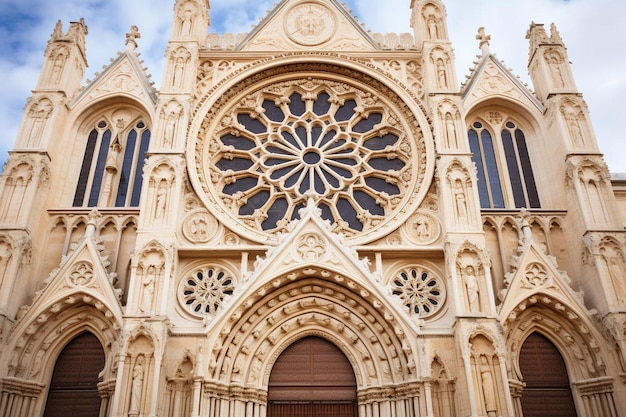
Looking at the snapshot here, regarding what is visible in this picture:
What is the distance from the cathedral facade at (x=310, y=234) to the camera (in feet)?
42.3

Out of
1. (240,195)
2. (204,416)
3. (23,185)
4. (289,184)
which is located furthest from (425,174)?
(23,185)

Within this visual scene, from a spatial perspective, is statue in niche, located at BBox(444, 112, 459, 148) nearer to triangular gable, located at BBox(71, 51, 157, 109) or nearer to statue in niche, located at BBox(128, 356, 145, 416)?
triangular gable, located at BBox(71, 51, 157, 109)

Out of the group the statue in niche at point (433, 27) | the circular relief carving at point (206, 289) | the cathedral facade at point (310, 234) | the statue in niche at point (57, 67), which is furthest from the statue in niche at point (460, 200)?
the statue in niche at point (57, 67)

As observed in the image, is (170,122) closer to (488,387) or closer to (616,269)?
(488,387)

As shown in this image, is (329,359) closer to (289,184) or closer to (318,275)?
(318,275)

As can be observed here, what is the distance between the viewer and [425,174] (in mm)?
15680

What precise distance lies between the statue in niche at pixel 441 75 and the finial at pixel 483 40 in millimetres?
2518

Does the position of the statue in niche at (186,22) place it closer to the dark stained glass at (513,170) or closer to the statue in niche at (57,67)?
the statue in niche at (57,67)

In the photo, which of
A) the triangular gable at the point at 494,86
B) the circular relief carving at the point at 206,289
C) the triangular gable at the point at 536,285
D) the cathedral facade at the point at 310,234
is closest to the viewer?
the cathedral facade at the point at 310,234

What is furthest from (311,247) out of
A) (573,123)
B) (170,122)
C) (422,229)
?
(573,123)

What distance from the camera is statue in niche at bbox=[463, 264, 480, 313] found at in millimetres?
13023

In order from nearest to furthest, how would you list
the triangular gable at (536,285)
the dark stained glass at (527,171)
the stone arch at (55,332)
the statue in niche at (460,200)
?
the stone arch at (55,332) → the triangular gable at (536,285) → the statue in niche at (460,200) → the dark stained glass at (527,171)

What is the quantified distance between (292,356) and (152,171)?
550cm

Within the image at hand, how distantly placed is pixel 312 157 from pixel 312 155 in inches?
2.6
